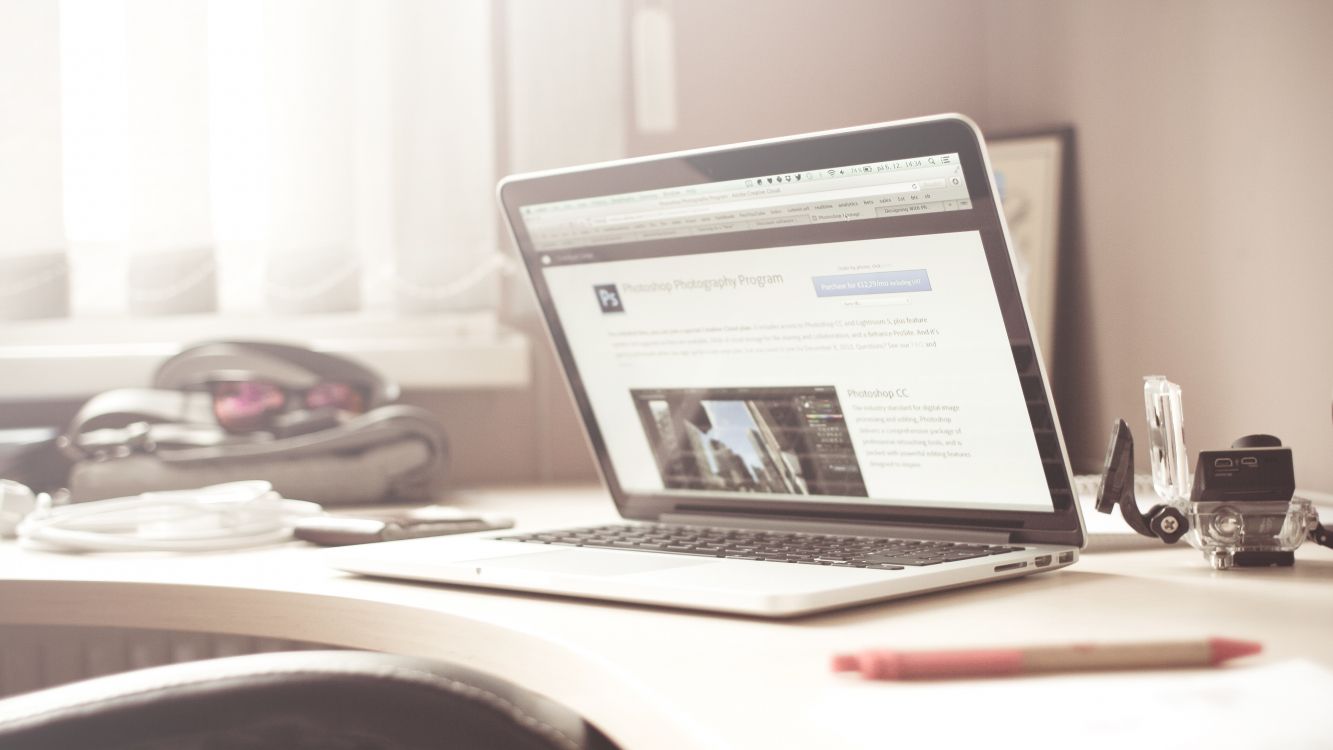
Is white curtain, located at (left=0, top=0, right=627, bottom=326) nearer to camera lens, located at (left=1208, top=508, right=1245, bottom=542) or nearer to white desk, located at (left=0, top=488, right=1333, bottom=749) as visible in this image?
white desk, located at (left=0, top=488, right=1333, bottom=749)

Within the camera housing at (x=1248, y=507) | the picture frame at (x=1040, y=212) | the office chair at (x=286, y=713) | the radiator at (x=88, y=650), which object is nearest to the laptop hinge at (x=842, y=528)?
the camera housing at (x=1248, y=507)

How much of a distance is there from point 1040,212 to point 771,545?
0.82m

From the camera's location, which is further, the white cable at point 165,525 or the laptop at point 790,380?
the white cable at point 165,525

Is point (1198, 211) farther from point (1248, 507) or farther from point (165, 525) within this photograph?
point (165, 525)

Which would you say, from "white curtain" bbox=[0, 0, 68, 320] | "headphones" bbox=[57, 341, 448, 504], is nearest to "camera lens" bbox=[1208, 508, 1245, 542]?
"headphones" bbox=[57, 341, 448, 504]

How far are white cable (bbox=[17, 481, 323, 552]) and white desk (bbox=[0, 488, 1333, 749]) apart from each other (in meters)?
0.05

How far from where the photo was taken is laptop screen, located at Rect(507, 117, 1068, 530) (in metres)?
0.71

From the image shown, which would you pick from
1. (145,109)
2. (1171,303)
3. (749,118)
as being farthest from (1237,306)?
(145,109)

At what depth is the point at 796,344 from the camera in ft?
2.63

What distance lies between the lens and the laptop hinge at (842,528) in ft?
2.45

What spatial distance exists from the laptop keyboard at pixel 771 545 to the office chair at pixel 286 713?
0.26 meters

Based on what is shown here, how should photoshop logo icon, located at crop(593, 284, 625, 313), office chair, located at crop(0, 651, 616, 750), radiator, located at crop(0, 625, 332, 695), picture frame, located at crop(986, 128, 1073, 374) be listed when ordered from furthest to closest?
radiator, located at crop(0, 625, 332, 695), picture frame, located at crop(986, 128, 1073, 374), photoshop logo icon, located at crop(593, 284, 625, 313), office chair, located at crop(0, 651, 616, 750)

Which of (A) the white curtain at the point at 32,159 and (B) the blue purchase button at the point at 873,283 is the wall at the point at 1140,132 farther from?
(A) the white curtain at the point at 32,159

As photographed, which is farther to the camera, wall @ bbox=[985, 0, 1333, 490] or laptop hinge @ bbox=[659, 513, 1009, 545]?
wall @ bbox=[985, 0, 1333, 490]
